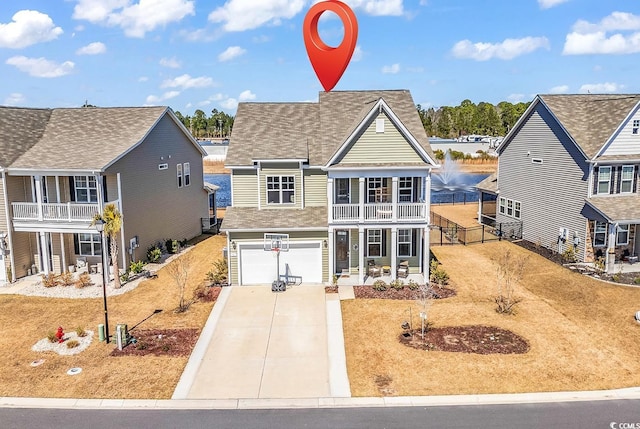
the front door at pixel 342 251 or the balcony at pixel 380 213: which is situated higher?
the balcony at pixel 380 213

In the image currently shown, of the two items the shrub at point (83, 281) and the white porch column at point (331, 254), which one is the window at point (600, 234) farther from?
the shrub at point (83, 281)

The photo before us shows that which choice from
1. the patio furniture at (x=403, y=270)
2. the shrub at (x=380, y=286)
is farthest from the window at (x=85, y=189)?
the patio furniture at (x=403, y=270)

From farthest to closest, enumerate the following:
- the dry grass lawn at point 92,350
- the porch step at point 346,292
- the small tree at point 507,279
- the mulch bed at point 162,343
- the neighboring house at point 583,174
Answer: the neighboring house at point 583,174, the porch step at point 346,292, the small tree at point 507,279, the mulch bed at point 162,343, the dry grass lawn at point 92,350

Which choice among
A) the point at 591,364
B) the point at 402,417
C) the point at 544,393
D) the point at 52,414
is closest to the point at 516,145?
the point at 591,364

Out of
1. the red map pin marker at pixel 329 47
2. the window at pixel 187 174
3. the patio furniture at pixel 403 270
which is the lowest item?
the patio furniture at pixel 403 270

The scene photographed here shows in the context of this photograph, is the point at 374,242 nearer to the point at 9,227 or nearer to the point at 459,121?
the point at 9,227

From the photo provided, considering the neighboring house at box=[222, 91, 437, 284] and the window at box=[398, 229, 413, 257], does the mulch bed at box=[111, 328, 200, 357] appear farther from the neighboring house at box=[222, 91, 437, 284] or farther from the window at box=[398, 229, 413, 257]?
the window at box=[398, 229, 413, 257]

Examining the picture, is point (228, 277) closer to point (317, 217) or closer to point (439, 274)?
point (317, 217)

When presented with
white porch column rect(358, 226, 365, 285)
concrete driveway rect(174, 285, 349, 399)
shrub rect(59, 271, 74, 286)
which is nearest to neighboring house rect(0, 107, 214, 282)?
shrub rect(59, 271, 74, 286)
